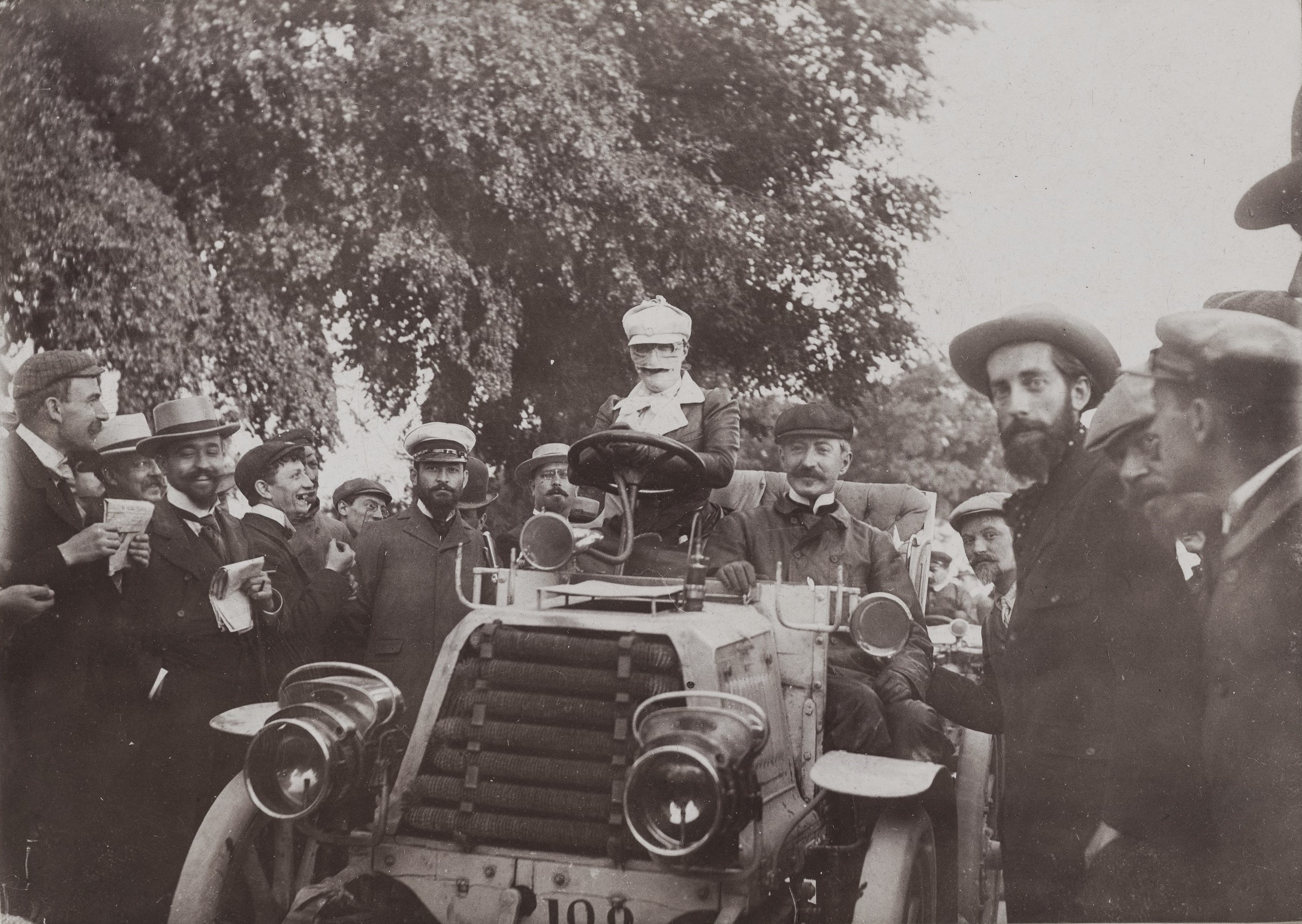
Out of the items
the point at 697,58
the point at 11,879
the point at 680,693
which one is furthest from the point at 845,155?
the point at 11,879

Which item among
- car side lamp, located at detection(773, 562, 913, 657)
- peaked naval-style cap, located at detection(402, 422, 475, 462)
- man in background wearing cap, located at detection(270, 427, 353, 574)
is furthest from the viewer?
man in background wearing cap, located at detection(270, 427, 353, 574)

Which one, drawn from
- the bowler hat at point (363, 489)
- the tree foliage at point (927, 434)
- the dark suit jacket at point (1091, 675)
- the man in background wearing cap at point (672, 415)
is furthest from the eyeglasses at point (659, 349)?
the bowler hat at point (363, 489)

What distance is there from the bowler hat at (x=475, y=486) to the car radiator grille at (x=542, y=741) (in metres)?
2.46

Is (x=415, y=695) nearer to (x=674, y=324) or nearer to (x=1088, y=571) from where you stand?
(x=674, y=324)

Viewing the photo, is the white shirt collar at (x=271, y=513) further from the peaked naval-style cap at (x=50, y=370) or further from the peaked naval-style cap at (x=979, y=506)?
the peaked naval-style cap at (x=979, y=506)

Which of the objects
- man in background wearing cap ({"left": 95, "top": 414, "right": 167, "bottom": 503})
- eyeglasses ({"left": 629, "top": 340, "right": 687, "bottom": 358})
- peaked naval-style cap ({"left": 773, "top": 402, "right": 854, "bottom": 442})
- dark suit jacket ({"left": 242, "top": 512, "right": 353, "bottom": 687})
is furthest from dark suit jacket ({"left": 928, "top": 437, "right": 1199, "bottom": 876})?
man in background wearing cap ({"left": 95, "top": 414, "right": 167, "bottom": 503})

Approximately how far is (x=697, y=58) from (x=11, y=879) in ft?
15.3

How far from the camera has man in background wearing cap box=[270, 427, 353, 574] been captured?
5.71 meters

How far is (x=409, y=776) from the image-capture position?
11.3ft

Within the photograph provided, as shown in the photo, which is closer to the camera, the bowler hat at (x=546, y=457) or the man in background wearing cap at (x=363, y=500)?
the bowler hat at (x=546, y=457)

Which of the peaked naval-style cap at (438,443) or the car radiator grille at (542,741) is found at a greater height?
the peaked naval-style cap at (438,443)

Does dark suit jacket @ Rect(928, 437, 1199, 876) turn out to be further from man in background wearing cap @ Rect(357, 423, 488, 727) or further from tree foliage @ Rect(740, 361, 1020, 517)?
man in background wearing cap @ Rect(357, 423, 488, 727)

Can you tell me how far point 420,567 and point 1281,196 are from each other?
3553mm

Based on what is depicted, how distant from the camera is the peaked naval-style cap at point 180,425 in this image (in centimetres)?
486
